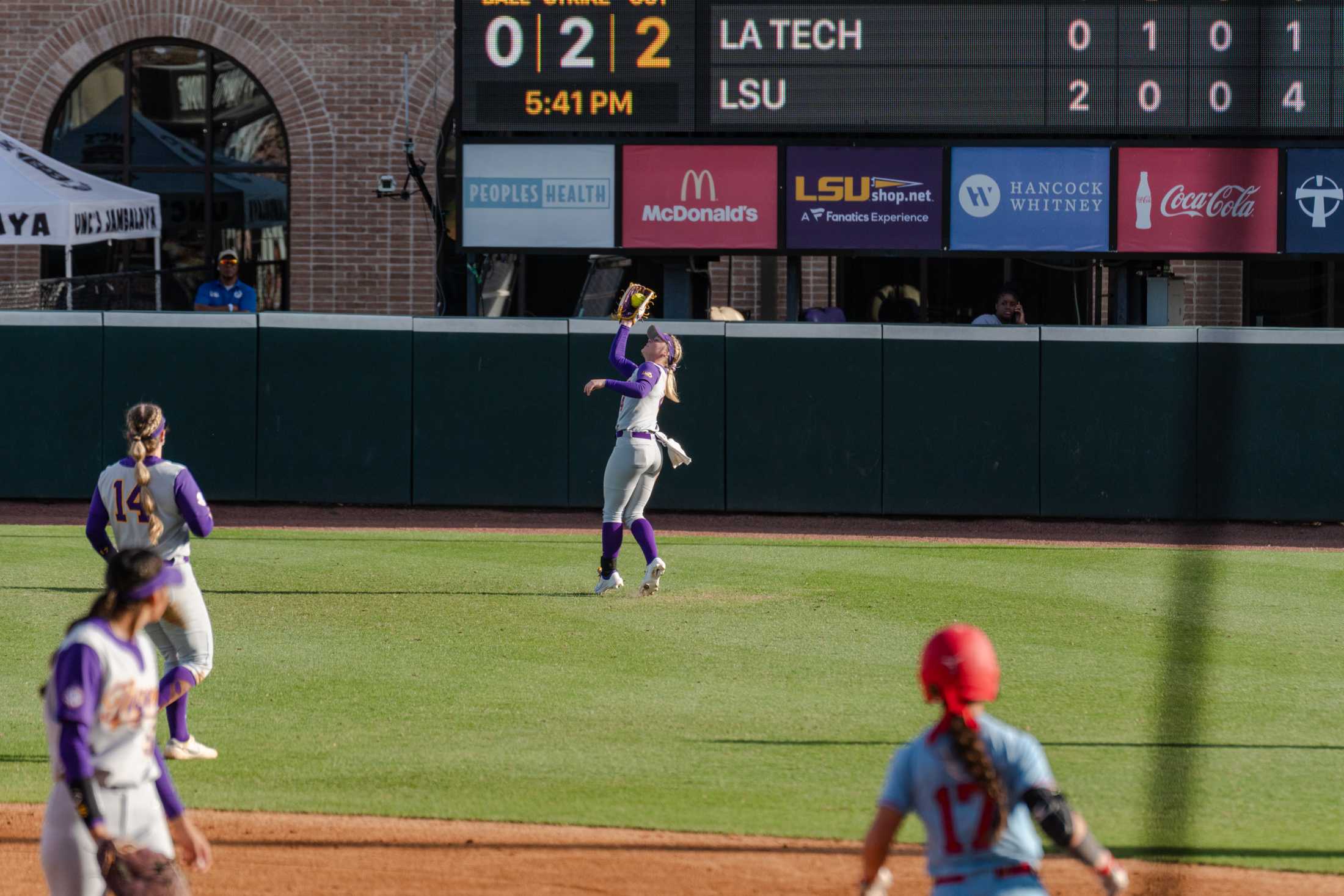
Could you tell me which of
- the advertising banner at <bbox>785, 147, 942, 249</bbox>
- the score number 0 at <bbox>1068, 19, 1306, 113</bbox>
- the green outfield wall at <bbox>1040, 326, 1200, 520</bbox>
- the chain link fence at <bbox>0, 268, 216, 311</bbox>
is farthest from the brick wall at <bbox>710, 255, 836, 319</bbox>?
the chain link fence at <bbox>0, 268, 216, 311</bbox>

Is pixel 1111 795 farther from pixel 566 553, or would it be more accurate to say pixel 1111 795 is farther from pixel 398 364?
pixel 398 364

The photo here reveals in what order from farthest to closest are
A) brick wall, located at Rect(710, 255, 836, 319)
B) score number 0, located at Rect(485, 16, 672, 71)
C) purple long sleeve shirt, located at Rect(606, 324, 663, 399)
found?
brick wall, located at Rect(710, 255, 836, 319), score number 0, located at Rect(485, 16, 672, 71), purple long sleeve shirt, located at Rect(606, 324, 663, 399)

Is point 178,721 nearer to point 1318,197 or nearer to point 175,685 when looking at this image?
point 175,685

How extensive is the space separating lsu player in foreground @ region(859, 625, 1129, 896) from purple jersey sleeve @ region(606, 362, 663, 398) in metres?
7.89

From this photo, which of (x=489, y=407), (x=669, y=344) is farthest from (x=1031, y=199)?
(x=669, y=344)

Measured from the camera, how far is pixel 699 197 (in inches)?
650

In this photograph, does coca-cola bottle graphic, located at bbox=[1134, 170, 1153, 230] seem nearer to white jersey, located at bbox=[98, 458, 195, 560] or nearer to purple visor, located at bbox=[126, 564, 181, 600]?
white jersey, located at bbox=[98, 458, 195, 560]

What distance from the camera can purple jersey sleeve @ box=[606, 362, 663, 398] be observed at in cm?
1181

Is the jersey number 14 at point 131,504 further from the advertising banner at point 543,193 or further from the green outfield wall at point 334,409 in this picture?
the green outfield wall at point 334,409

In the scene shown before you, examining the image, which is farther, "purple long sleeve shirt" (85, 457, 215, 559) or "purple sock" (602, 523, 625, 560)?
"purple sock" (602, 523, 625, 560)

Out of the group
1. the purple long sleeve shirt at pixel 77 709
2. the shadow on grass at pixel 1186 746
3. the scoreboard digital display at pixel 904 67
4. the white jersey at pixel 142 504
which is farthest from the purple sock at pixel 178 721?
the scoreboard digital display at pixel 904 67

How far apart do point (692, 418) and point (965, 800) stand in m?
13.9

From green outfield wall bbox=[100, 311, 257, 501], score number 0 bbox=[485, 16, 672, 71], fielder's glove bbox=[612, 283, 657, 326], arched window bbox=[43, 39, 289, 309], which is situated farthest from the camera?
arched window bbox=[43, 39, 289, 309]

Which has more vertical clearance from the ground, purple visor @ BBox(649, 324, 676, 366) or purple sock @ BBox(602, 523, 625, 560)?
purple visor @ BBox(649, 324, 676, 366)
